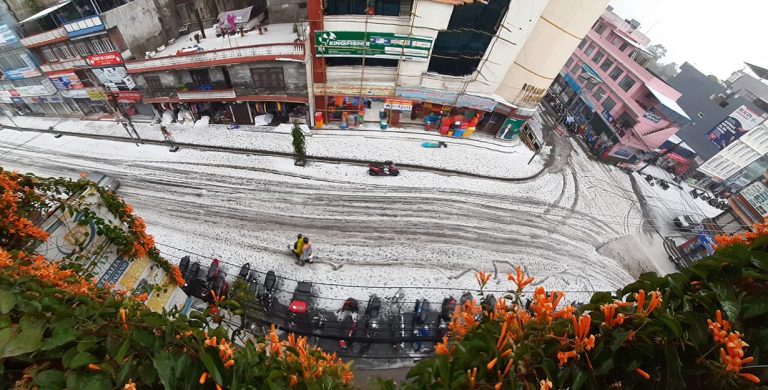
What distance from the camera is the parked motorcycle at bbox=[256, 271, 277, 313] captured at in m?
13.5

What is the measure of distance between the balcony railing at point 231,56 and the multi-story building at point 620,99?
999 inches

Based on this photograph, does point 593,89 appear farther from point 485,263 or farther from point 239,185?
point 239,185

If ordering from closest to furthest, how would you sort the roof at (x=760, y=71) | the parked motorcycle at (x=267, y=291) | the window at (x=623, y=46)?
the parked motorcycle at (x=267, y=291), the window at (x=623, y=46), the roof at (x=760, y=71)

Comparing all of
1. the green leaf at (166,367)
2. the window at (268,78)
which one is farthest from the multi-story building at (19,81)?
the green leaf at (166,367)

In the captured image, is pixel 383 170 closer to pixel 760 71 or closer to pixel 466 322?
pixel 466 322

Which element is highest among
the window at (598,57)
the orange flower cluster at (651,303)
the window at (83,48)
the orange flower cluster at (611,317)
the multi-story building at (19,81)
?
the orange flower cluster at (651,303)

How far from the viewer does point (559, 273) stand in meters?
17.1

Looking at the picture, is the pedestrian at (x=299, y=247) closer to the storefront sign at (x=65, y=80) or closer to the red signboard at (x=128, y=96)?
the red signboard at (x=128, y=96)

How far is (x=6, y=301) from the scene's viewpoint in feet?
9.02

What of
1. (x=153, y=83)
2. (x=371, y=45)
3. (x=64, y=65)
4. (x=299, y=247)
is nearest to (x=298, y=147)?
(x=299, y=247)

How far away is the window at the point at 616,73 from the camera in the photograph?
31383 millimetres

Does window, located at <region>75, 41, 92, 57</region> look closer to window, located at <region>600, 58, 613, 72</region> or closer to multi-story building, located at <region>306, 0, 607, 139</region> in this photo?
multi-story building, located at <region>306, 0, 607, 139</region>

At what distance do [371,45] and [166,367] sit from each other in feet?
76.2

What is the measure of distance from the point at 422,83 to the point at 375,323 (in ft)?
64.0
